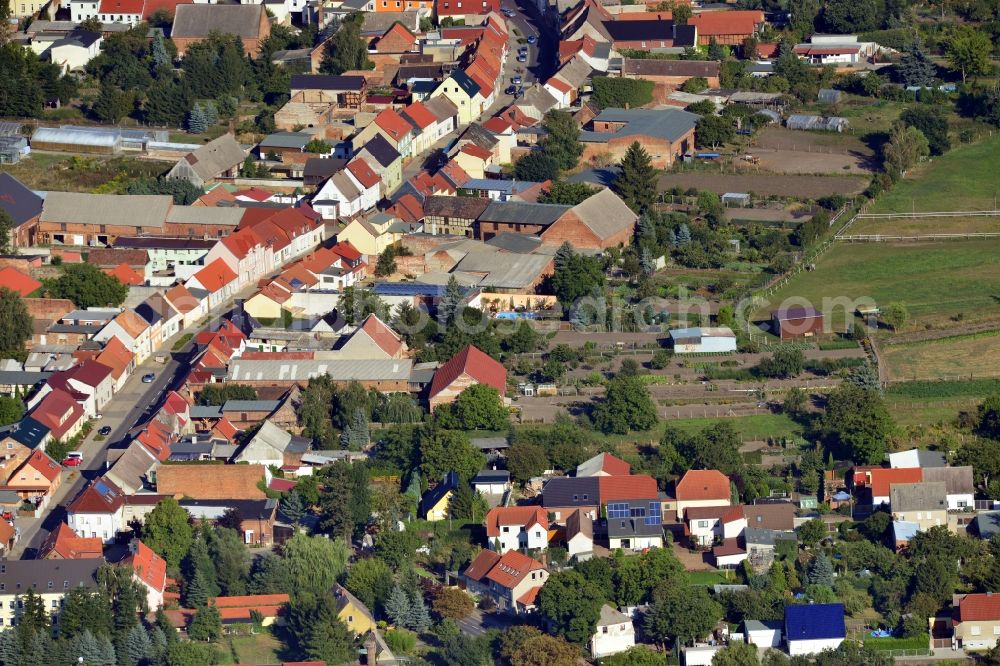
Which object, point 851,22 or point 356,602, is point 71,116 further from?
point 356,602

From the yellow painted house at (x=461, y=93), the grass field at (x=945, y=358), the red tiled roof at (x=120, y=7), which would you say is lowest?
the grass field at (x=945, y=358)

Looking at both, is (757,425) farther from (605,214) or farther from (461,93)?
(461,93)

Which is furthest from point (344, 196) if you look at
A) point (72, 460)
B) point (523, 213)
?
point (72, 460)

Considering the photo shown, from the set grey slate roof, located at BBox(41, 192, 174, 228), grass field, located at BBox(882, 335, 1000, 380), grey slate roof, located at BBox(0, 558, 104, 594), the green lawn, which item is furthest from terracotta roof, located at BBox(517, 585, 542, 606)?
grey slate roof, located at BBox(41, 192, 174, 228)

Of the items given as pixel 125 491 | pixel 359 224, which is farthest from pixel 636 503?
pixel 359 224

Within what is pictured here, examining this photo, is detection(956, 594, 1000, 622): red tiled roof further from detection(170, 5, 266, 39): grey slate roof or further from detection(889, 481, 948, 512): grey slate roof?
detection(170, 5, 266, 39): grey slate roof

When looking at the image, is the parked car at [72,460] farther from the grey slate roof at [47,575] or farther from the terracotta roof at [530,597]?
the terracotta roof at [530,597]

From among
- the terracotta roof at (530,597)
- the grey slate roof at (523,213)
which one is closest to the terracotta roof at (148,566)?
the terracotta roof at (530,597)
